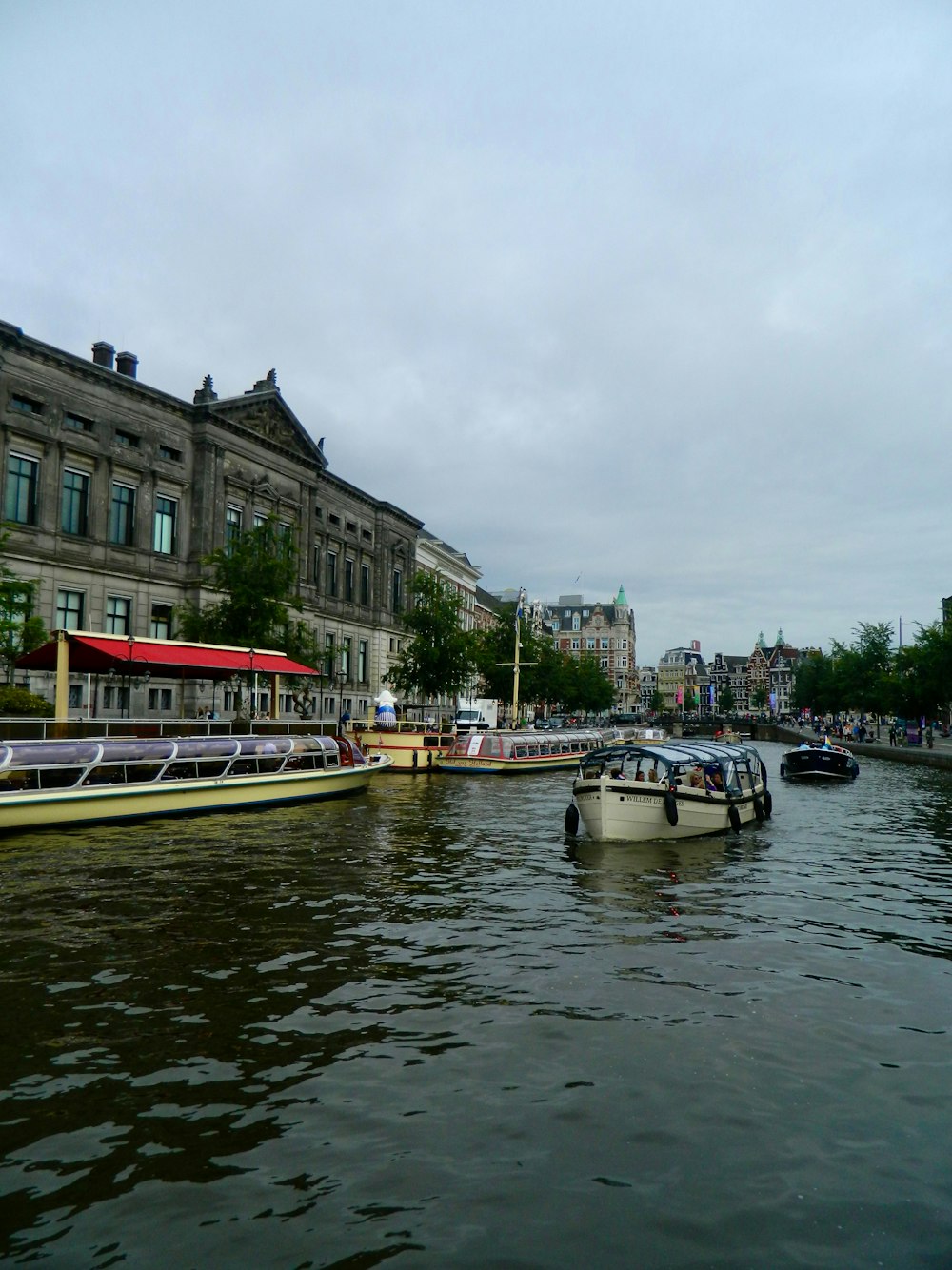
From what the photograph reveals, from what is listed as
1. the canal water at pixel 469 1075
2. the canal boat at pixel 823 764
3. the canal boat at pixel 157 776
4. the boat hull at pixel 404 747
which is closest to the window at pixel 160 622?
the boat hull at pixel 404 747

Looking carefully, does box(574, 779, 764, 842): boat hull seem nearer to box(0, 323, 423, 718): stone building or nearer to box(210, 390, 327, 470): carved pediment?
box(0, 323, 423, 718): stone building

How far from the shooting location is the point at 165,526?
→ 183 ft

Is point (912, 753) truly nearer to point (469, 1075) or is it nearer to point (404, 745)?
point (404, 745)

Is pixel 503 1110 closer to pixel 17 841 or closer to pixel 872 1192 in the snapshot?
pixel 872 1192

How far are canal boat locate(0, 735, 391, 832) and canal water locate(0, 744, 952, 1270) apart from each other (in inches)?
259

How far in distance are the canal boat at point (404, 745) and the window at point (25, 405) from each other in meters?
22.8

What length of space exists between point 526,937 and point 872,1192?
686 centimetres

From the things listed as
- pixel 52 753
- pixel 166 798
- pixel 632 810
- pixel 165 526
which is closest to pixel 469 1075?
pixel 632 810

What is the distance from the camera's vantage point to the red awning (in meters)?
28.5

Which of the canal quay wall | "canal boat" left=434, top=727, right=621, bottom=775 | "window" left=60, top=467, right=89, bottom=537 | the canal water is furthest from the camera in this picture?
the canal quay wall

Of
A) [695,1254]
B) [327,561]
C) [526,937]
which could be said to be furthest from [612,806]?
[327,561]

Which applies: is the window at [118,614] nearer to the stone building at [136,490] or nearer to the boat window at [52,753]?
the stone building at [136,490]

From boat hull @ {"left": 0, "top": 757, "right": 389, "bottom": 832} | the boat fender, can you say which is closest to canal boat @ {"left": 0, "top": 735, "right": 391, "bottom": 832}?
boat hull @ {"left": 0, "top": 757, "right": 389, "bottom": 832}

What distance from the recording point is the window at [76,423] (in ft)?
159
